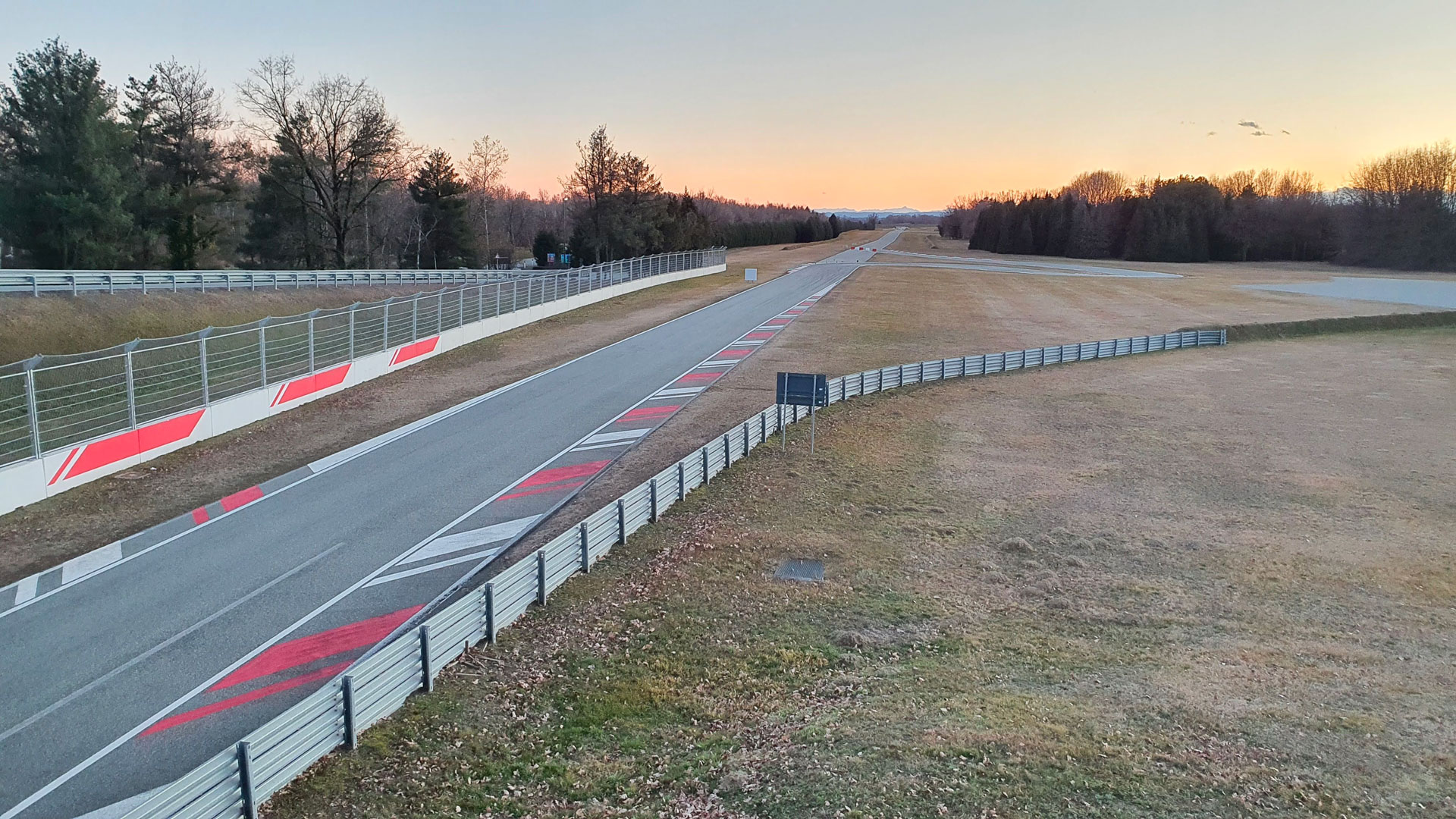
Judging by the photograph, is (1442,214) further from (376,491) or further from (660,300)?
(376,491)

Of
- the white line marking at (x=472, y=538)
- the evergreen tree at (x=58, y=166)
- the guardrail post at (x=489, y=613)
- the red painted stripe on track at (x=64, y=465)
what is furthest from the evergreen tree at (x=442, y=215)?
the guardrail post at (x=489, y=613)

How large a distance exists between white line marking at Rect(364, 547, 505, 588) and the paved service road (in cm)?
3

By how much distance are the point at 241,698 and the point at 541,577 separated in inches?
140

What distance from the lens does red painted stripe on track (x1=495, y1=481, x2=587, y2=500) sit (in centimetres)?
1605

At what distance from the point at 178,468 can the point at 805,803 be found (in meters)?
14.9

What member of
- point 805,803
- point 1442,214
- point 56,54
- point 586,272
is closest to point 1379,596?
point 805,803

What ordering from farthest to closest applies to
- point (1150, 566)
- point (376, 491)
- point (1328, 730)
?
point (376, 491) → point (1150, 566) → point (1328, 730)

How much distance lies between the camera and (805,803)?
7254 millimetres

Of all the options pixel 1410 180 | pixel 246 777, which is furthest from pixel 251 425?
pixel 1410 180

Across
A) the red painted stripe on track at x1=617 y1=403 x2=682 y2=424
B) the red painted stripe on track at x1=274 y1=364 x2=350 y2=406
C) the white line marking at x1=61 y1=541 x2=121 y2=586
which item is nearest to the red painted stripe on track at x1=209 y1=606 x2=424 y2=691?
the white line marking at x1=61 y1=541 x2=121 y2=586

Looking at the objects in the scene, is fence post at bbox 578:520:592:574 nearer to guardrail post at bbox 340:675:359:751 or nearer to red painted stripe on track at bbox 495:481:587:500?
red painted stripe on track at bbox 495:481:587:500

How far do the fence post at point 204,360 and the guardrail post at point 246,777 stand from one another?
47.2 feet

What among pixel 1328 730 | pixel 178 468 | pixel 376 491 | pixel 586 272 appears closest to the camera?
pixel 1328 730

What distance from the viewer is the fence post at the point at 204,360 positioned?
739 inches
